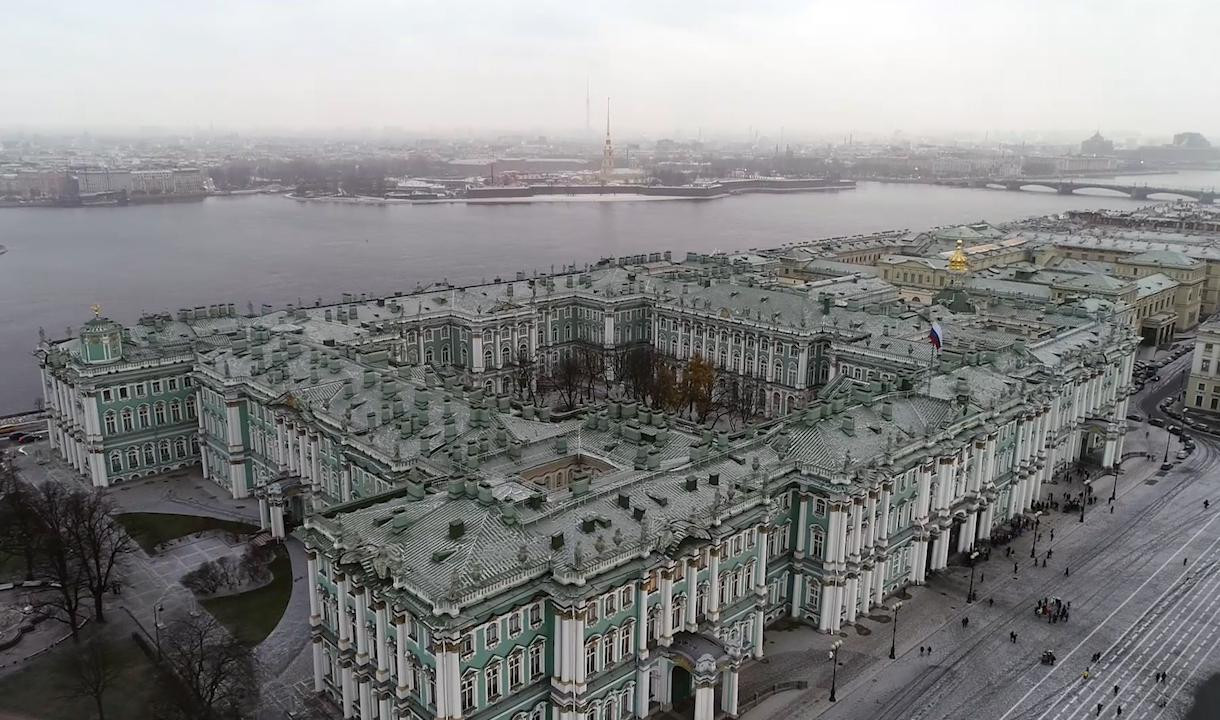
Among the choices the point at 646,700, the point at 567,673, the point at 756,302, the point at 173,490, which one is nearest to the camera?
the point at 567,673

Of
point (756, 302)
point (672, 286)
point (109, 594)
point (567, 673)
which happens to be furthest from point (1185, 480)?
point (109, 594)

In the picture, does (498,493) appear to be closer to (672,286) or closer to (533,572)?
(533,572)

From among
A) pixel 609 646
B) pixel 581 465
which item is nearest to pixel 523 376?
pixel 581 465

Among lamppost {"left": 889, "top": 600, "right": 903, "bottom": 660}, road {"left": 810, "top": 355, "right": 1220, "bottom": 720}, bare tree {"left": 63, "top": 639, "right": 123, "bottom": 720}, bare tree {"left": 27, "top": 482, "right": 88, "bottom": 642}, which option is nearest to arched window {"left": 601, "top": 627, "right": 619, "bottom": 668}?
road {"left": 810, "top": 355, "right": 1220, "bottom": 720}

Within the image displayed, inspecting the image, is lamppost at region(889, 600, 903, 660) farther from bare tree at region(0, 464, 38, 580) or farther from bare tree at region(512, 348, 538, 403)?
bare tree at region(512, 348, 538, 403)

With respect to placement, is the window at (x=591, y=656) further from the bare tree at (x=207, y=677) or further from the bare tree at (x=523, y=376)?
the bare tree at (x=523, y=376)

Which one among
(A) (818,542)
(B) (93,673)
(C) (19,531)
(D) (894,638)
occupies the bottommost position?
(D) (894,638)

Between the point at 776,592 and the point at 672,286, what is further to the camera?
the point at 672,286

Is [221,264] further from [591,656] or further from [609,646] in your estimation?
[591,656]
